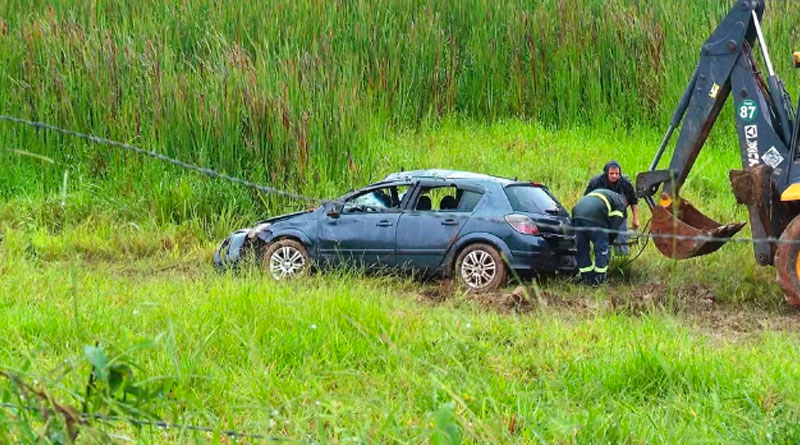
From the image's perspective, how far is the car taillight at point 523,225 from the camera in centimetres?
1241

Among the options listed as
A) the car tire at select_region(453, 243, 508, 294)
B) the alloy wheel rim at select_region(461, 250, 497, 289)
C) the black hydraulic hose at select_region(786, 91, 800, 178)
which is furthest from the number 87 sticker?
the alloy wheel rim at select_region(461, 250, 497, 289)

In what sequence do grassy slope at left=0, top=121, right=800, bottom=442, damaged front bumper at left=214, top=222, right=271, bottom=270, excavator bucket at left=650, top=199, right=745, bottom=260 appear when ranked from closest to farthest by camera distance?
grassy slope at left=0, top=121, right=800, bottom=442, excavator bucket at left=650, top=199, right=745, bottom=260, damaged front bumper at left=214, top=222, right=271, bottom=270

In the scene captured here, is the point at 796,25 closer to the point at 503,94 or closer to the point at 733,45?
the point at 503,94

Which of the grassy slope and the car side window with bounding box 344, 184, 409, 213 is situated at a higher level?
the car side window with bounding box 344, 184, 409, 213

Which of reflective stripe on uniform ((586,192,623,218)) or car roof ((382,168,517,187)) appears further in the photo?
car roof ((382,168,517,187))

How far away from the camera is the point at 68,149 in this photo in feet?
58.1

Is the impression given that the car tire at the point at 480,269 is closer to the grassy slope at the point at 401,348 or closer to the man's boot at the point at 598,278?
the grassy slope at the point at 401,348

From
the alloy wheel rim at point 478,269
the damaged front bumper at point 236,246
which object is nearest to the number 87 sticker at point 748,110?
the alloy wheel rim at point 478,269

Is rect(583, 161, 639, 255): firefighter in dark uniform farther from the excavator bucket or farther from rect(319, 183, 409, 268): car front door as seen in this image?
rect(319, 183, 409, 268): car front door

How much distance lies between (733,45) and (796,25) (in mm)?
9594

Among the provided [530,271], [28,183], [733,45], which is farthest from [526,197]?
[28,183]

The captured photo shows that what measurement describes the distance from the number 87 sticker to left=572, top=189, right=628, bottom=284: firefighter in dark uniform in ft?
5.90

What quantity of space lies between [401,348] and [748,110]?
→ 17.7 feet

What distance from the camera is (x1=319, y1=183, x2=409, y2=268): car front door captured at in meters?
13.0
